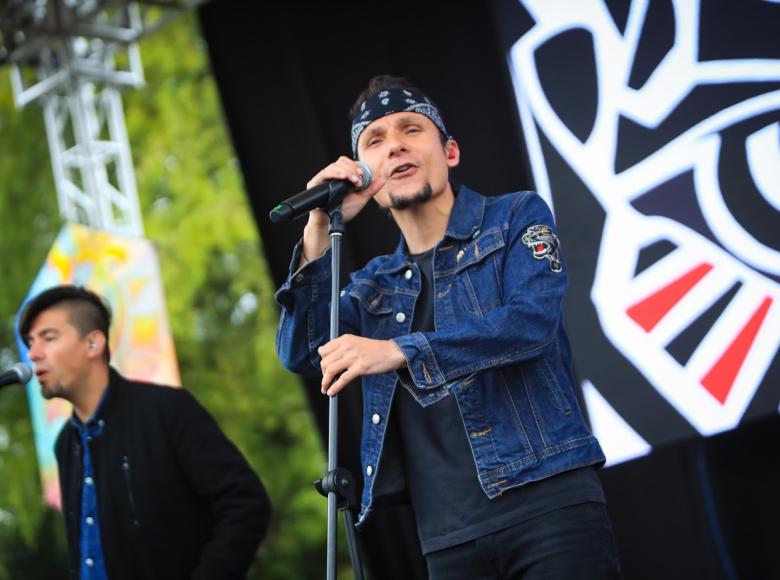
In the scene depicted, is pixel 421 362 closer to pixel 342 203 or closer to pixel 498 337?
pixel 498 337

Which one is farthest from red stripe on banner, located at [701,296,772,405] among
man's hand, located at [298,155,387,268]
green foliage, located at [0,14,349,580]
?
green foliage, located at [0,14,349,580]

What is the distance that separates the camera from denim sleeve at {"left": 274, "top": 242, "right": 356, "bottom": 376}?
7.51ft

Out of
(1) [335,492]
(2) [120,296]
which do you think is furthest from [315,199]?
(2) [120,296]

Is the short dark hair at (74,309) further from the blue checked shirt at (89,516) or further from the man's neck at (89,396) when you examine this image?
the blue checked shirt at (89,516)

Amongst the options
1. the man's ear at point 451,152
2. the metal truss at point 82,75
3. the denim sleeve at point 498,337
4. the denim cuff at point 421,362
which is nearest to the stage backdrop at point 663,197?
the man's ear at point 451,152

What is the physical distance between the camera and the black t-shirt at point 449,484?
2.04 meters

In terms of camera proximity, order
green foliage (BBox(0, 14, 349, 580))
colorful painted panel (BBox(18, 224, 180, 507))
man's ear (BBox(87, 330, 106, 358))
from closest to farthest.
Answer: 1. man's ear (BBox(87, 330, 106, 358))
2. colorful painted panel (BBox(18, 224, 180, 507))
3. green foliage (BBox(0, 14, 349, 580))

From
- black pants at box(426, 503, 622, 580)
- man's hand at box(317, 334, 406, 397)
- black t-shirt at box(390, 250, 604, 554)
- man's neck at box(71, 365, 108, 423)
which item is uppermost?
man's neck at box(71, 365, 108, 423)

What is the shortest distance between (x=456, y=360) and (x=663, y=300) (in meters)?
1.53

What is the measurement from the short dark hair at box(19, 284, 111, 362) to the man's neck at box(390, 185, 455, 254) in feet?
4.92

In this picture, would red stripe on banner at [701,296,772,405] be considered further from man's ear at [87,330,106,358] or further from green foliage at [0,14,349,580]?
green foliage at [0,14,349,580]

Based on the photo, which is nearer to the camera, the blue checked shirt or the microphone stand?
the microphone stand

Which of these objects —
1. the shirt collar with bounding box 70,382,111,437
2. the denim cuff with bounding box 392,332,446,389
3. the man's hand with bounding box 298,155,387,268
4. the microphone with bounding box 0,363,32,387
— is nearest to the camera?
the denim cuff with bounding box 392,332,446,389

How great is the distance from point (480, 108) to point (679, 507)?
1520mm
